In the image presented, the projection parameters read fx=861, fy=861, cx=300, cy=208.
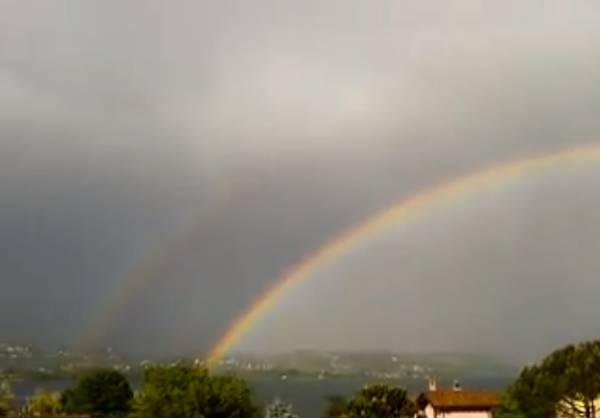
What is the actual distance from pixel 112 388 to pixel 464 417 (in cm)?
4104

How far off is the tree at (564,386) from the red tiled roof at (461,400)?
70.3 ft

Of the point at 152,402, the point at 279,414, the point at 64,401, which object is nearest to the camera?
→ the point at 152,402

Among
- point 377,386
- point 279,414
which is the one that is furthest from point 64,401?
point 377,386

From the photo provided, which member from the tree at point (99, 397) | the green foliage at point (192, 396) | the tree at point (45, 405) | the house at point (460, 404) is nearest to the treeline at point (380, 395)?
the green foliage at point (192, 396)

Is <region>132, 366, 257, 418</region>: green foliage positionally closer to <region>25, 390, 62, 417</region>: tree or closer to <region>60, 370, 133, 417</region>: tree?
<region>25, 390, 62, 417</region>: tree

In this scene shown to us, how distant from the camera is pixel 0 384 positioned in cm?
9038

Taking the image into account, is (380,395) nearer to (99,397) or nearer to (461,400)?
(461,400)

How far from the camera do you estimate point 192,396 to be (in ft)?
208

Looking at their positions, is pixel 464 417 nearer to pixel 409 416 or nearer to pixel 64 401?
pixel 409 416

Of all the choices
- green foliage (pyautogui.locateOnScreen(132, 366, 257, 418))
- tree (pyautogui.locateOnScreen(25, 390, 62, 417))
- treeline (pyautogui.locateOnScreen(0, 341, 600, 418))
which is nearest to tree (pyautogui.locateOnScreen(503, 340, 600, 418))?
treeline (pyautogui.locateOnScreen(0, 341, 600, 418))

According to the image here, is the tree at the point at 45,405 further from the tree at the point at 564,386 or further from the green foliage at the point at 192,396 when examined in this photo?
the tree at the point at 564,386

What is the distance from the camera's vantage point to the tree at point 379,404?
71.7 metres

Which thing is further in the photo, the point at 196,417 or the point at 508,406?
the point at 508,406

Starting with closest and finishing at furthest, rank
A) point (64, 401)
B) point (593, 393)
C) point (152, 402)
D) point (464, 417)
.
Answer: point (593, 393), point (152, 402), point (464, 417), point (64, 401)
